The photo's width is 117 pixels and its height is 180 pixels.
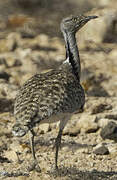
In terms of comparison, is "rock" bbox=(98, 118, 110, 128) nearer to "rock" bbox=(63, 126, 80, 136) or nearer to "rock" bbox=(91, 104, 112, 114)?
"rock" bbox=(63, 126, 80, 136)

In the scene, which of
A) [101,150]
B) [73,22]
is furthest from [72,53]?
[101,150]

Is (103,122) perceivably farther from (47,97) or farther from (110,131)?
(47,97)

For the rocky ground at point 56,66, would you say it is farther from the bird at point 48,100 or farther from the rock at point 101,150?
the bird at point 48,100

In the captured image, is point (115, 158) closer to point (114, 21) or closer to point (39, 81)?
point (39, 81)

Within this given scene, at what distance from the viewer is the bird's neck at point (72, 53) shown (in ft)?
18.9

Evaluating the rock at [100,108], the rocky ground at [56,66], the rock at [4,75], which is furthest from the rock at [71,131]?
the rock at [4,75]

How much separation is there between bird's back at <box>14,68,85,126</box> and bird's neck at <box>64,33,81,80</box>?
1.05 ft

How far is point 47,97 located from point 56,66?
4.33 m

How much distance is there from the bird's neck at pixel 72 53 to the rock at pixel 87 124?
1.10 m

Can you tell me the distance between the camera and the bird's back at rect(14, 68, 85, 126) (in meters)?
4.50

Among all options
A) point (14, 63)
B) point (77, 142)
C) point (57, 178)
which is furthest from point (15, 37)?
point (57, 178)

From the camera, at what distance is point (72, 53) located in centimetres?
584

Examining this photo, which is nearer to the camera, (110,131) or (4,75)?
(110,131)

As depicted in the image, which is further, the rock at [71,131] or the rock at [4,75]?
the rock at [4,75]
